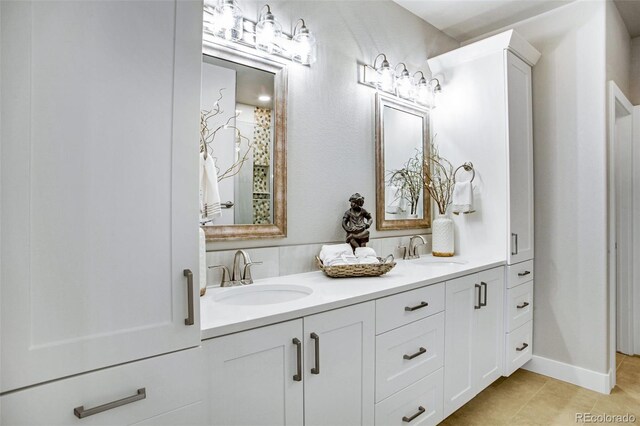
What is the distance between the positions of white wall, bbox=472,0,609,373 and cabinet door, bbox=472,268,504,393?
0.62 meters

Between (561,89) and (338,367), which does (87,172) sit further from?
(561,89)

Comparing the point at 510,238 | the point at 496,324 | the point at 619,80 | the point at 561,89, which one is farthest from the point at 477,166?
the point at 619,80

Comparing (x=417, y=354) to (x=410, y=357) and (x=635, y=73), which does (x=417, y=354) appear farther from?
(x=635, y=73)

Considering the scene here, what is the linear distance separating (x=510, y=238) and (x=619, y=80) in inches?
62.7

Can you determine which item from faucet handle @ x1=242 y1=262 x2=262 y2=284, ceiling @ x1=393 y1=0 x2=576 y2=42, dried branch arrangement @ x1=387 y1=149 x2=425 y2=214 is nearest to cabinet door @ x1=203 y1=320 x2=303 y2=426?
faucet handle @ x1=242 y1=262 x2=262 y2=284

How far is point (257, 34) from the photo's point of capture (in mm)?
1799

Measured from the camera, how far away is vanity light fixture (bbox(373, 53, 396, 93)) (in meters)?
2.37

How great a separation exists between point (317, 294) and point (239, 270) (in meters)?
0.43

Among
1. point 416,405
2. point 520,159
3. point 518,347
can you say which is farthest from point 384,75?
point 518,347

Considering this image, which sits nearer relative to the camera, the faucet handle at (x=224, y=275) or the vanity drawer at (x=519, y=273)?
the faucet handle at (x=224, y=275)

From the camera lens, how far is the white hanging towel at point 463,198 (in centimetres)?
256

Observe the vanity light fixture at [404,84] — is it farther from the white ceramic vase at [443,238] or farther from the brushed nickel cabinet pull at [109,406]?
the brushed nickel cabinet pull at [109,406]

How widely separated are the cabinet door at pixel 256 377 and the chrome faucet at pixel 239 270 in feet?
1.63

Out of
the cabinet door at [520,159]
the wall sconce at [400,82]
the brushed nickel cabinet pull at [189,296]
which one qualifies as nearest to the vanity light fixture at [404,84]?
the wall sconce at [400,82]
